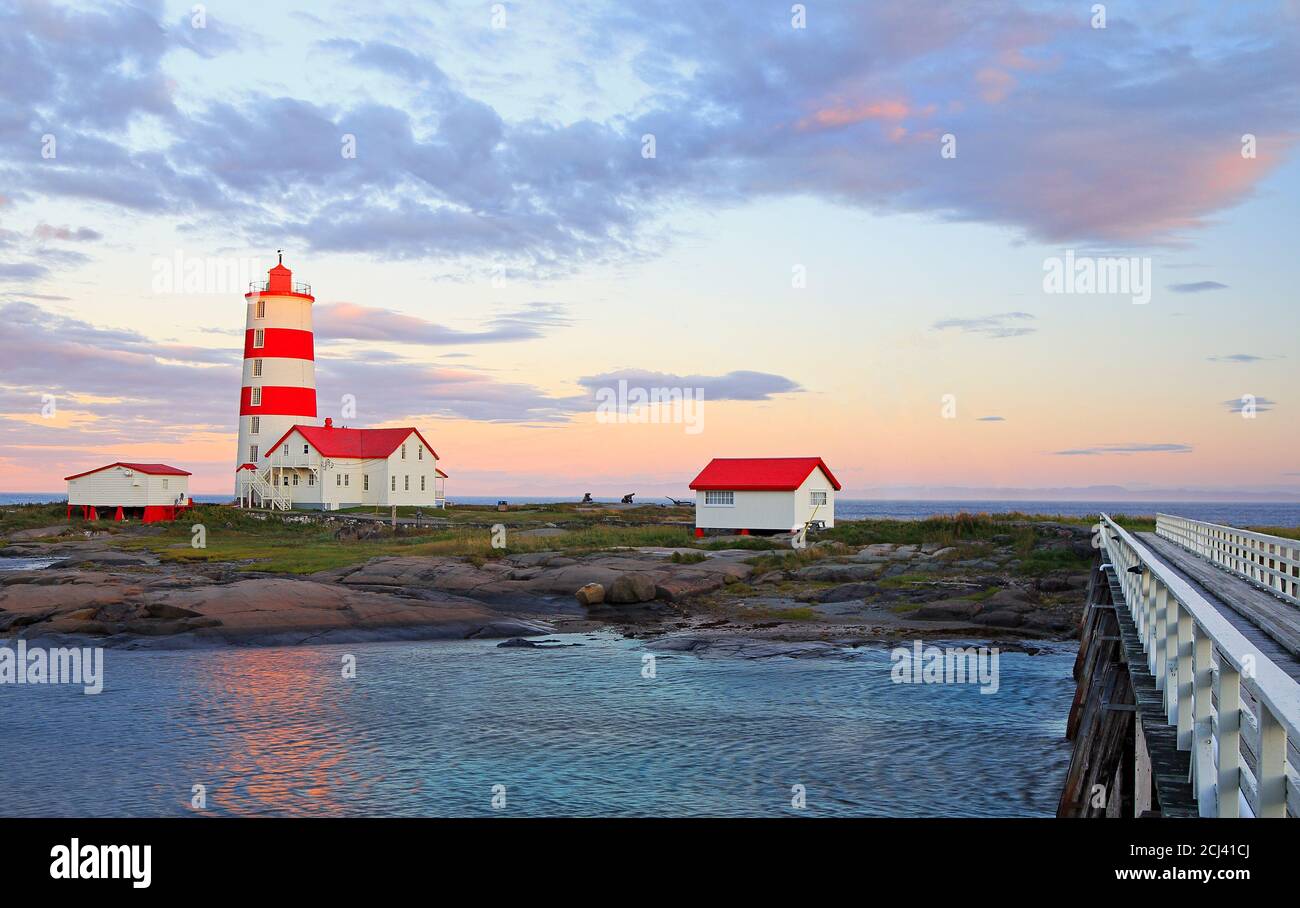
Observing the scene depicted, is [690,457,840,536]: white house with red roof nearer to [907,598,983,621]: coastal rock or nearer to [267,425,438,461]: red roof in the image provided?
[907,598,983,621]: coastal rock

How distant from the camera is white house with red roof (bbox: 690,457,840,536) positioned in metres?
53.8

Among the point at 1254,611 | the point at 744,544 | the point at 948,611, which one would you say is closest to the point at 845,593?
the point at 948,611

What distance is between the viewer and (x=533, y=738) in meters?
19.1

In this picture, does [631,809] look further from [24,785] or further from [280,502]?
[280,502]

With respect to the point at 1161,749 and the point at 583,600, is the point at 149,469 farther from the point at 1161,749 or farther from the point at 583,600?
the point at 1161,749

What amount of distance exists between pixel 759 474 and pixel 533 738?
36.8m

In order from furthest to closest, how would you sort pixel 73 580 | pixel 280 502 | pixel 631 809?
pixel 280 502, pixel 73 580, pixel 631 809

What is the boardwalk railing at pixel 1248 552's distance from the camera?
19.7 metres

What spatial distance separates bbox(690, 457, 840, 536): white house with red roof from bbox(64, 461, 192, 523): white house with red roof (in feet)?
116

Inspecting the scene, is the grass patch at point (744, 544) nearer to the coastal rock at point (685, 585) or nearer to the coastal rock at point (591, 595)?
the coastal rock at point (685, 585)

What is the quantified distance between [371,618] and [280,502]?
135 feet
